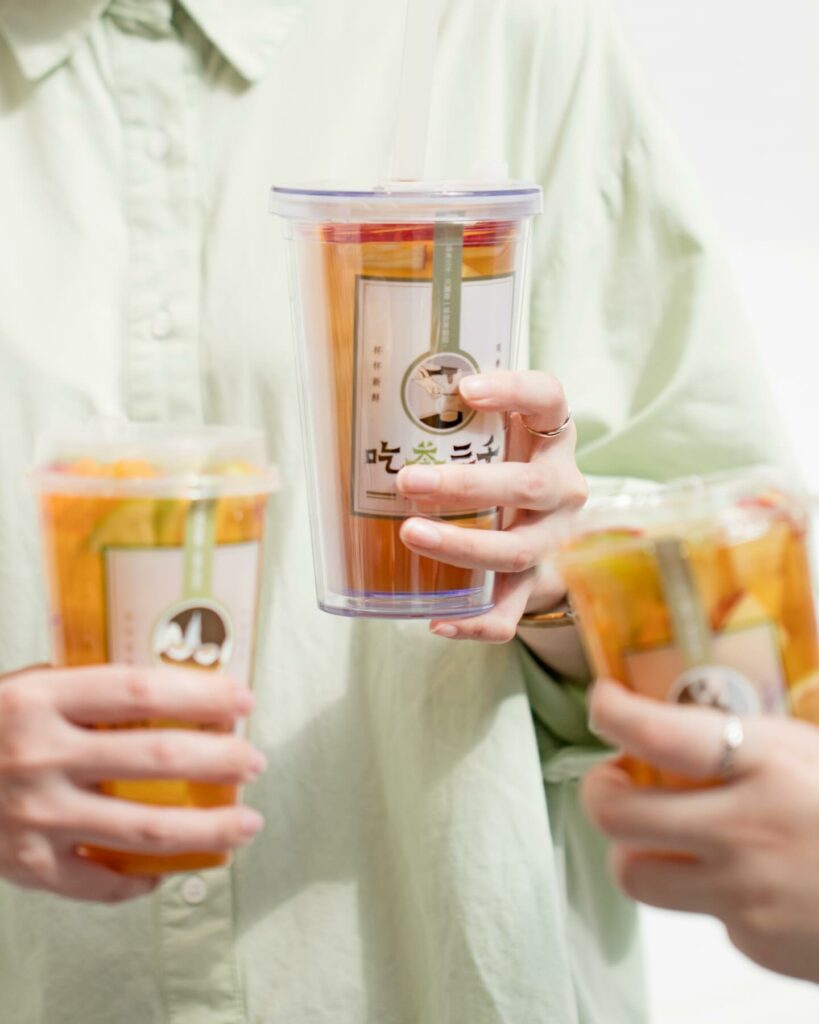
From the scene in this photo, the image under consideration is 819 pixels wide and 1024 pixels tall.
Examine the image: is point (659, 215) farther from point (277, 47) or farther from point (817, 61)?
point (817, 61)

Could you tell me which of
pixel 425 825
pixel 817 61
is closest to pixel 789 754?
pixel 425 825

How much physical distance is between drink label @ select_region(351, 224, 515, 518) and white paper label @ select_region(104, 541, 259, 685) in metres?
0.14

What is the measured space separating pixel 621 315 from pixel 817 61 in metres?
0.97

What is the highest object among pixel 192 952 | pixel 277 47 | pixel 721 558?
pixel 277 47

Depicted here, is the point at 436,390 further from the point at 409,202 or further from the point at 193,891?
the point at 193,891

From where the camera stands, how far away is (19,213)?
955mm

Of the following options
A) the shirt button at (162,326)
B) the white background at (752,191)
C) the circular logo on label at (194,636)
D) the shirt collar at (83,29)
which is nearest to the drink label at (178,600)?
the circular logo on label at (194,636)

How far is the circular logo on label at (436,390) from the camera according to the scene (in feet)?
2.39

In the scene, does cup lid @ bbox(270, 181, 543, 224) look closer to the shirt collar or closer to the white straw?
the white straw

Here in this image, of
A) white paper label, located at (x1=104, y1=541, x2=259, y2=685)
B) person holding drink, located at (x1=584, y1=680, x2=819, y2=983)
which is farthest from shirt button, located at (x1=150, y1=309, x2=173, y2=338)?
person holding drink, located at (x1=584, y1=680, x2=819, y2=983)

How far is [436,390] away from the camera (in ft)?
2.39

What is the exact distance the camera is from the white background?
1.67 meters

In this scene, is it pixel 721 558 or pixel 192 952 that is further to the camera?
pixel 192 952

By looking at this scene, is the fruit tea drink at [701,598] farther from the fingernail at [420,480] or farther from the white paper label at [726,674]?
the fingernail at [420,480]
